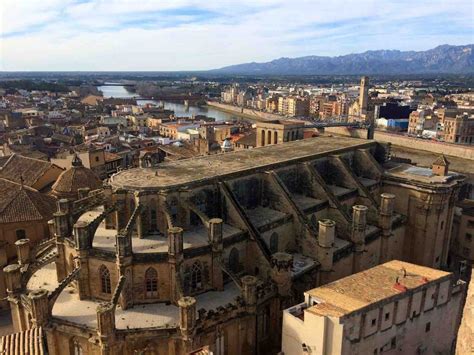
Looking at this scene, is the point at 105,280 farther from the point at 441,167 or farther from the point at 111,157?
the point at 111,157

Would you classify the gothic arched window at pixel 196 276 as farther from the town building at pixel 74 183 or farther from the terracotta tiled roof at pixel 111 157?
the terracotta tiled roof at pixel 111 157

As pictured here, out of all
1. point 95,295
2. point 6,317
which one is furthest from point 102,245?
point 6,317

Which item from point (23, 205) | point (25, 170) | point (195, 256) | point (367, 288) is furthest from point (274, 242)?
point (25, 170)

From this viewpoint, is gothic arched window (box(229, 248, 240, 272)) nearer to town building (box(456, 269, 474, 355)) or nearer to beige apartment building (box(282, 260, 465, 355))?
beige apartment building (box(282, 260, 465, 355))

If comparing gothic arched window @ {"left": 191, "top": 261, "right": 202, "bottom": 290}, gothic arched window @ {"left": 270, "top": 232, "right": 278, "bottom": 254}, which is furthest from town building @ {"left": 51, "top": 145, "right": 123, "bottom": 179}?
gothic arched window @ {"left": 191, "top": 261, "right": 202, "bottom": 290}

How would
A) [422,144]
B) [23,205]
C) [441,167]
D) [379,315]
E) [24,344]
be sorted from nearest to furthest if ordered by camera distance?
[24,344], [379,315], [23,205], [441,167], [422,144]

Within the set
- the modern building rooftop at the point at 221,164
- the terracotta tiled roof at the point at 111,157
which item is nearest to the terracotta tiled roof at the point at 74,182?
the modern building rooftop at the point at 221,164
